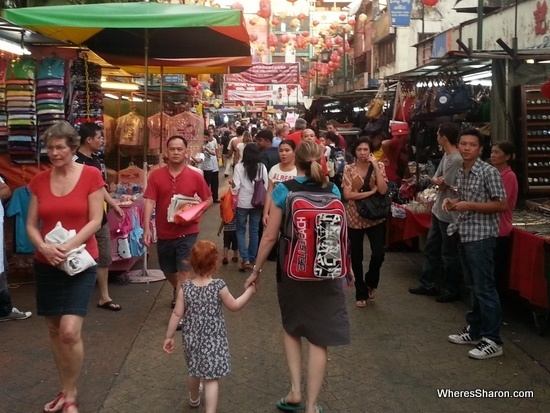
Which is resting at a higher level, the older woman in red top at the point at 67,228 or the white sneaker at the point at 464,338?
the older woman in red top at the point at 67,228

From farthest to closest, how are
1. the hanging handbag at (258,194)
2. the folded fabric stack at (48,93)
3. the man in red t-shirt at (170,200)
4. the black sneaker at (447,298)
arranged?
the hanging handbag at (258,194) → the folded fabric stack at (48,93) → the black sneaker at (447,298) → the man in red t-shirt at (170,200)

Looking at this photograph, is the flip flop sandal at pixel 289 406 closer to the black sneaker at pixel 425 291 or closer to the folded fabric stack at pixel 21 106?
the black sneaker at pixel 425 291

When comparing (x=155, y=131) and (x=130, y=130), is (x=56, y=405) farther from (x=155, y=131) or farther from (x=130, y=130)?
(x=155, y=131)

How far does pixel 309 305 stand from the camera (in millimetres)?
3918

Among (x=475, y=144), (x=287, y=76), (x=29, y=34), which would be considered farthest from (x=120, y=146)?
(x=287, y=76)

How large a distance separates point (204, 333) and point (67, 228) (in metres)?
1.09

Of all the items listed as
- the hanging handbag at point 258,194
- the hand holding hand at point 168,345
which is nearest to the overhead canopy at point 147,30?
the hanging handbag at point 258,194

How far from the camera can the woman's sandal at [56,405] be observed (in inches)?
161

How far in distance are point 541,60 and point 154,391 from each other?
5.61m

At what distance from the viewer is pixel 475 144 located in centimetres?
513

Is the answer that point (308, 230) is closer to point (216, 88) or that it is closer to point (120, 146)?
point (120, 146)

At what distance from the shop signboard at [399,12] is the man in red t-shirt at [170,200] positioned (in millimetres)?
13937

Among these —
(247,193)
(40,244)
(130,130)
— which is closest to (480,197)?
(40,244)

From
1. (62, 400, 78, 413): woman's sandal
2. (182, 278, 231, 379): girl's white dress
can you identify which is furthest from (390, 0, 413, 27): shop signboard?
(62, 400, 78, 413): woman's sandal
